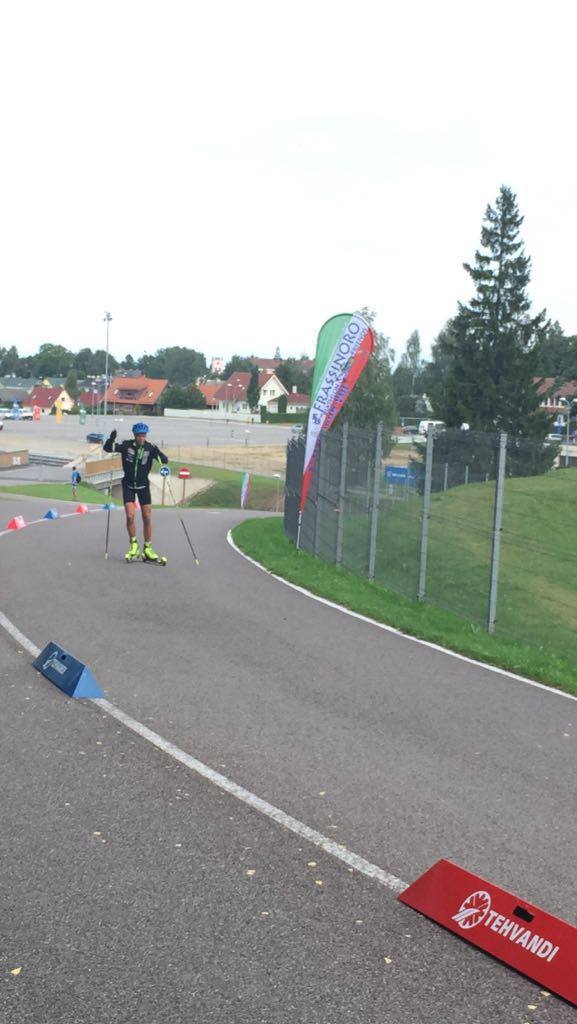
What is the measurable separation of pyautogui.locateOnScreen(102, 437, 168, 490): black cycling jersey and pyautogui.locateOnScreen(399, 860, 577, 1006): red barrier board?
1047 centimetres

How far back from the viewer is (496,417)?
60281 millimetres

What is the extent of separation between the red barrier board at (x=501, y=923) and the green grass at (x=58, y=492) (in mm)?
34989

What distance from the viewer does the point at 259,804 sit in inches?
222

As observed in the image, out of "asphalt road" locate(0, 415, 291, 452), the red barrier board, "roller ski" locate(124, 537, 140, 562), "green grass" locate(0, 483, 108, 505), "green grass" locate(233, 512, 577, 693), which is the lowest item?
"green grass" locate(0, 483, 108, 505)

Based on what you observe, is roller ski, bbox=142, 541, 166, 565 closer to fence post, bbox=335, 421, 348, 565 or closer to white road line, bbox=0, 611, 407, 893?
fence post, bbox=335, 421, 348, 565

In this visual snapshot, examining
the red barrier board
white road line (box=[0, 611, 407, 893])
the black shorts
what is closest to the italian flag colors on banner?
the black shorts

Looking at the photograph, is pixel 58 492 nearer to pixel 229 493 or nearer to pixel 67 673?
pixel 229 493

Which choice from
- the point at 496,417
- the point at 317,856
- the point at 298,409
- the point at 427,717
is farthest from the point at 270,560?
the point at 298,409

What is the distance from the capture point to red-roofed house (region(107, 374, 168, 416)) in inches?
6225

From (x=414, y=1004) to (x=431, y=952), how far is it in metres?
Result: 0.42

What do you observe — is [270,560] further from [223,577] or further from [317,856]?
[317,856]

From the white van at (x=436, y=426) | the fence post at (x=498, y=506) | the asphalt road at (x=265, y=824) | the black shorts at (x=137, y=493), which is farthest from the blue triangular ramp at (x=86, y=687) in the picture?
the black shorts at (x=137, y=493)

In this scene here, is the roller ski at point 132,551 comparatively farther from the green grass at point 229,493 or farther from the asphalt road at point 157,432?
the asphalt road at point 157,432

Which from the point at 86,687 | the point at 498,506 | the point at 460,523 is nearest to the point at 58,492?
the point at 460,523
